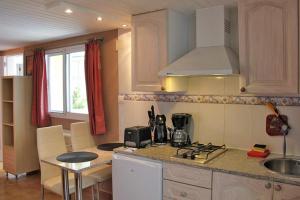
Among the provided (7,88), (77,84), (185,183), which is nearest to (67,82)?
(77,84)

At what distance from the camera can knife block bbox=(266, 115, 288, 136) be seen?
2.29 m

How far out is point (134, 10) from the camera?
2.59 m

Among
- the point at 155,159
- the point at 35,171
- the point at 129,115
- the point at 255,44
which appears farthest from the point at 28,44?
the point at 255,44

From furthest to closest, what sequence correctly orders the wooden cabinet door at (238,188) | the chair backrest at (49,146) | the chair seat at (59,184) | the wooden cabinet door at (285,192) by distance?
the chair backrest at (49,146) → the chair seat at (59,184) → the wooden cabinet door at (238,188) → the wooden cabinet door at (285,192)

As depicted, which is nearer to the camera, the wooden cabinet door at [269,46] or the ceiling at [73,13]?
the wooden cabinet door at [269,46]

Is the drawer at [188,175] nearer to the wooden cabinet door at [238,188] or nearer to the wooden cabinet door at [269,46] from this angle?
the wooden cabinet door at [238,188]

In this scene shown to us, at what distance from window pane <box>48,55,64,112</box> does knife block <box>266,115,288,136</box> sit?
3.20 m

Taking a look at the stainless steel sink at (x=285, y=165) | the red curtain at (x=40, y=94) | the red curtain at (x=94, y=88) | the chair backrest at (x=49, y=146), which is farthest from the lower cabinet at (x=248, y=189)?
the red curtain at (x=40, y=94)

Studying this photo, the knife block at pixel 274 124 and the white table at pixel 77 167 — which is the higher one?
the knife block at pixel 274 124

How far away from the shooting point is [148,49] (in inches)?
106

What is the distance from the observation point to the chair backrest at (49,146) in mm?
2906

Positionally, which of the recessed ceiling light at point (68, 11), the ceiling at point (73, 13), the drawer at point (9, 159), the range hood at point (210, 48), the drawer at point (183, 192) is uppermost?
the ceiling at point (73, 13)

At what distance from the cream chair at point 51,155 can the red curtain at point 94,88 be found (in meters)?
0.47

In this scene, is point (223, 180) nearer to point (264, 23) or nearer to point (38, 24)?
point (264, 23)
